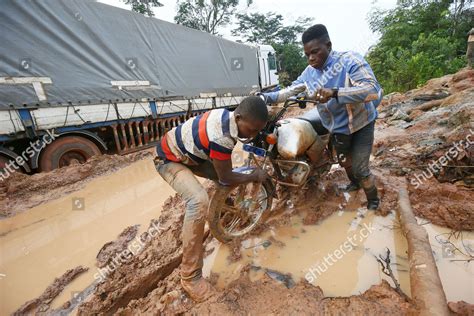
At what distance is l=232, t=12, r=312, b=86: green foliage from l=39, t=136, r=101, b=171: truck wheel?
2297 cm

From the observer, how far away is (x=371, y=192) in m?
2.85

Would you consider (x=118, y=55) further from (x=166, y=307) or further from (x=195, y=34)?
(x=166, y=307)

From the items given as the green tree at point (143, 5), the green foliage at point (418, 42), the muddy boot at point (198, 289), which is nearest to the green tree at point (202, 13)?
the green tree at point (143, 5)

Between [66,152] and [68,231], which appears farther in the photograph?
[66,152]

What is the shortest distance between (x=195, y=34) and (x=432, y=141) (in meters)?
7.21

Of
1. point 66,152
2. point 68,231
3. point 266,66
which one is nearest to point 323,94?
point 68,231

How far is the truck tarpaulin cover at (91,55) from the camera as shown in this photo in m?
4.26

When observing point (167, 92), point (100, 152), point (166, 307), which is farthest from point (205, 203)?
point (167, 92)

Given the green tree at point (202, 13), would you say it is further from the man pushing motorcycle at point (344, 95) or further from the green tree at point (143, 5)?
the man pushing motorcycle at point (344, 95)

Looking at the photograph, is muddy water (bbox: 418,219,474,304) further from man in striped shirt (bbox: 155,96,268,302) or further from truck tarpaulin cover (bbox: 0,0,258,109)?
truck tarpaulin cover (bbox: 0,0,258,109)

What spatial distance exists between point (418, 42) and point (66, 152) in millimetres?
15039

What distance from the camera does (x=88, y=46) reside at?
524 cm

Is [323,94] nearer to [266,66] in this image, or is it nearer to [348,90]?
[348,90]

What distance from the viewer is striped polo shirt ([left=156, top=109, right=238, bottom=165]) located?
174 centimetres
